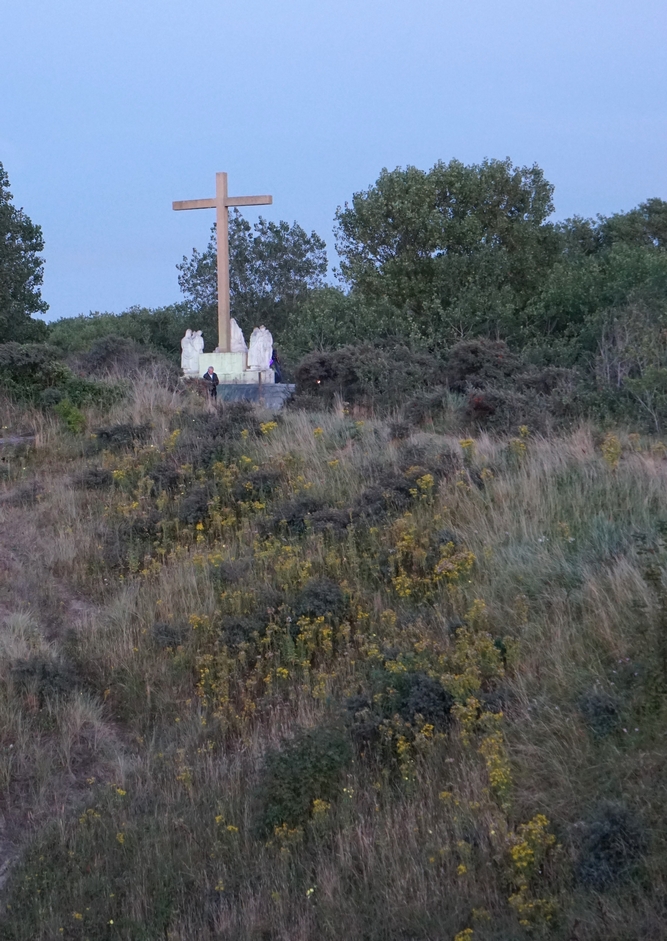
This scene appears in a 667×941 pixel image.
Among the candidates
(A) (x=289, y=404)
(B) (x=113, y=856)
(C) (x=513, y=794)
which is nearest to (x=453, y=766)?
(C) (x=513, y=794)

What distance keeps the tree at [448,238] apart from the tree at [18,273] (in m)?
8.54

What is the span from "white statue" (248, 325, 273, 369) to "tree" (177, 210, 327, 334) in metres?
16.9

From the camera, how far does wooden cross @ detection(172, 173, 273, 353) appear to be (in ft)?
50.9

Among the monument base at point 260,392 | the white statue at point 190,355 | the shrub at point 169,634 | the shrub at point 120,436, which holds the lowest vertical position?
the shrub at point 169,634

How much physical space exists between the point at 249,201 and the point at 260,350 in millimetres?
2369

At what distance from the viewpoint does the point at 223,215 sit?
619 inches

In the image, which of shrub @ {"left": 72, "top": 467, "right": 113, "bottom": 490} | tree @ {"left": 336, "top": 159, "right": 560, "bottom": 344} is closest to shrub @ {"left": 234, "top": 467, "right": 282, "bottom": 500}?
shrub @ {"left": 72, "top": 467, "right": 113, "bottom": 490}

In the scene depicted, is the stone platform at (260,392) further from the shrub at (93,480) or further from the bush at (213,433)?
the shrub at (93,480)

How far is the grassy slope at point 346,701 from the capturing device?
3926mm

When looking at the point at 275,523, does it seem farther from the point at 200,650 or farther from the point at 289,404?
the point at 289,404

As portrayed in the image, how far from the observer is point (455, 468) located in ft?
28.6

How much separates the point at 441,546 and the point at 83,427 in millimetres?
6133

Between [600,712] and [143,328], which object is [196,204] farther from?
[143,328]

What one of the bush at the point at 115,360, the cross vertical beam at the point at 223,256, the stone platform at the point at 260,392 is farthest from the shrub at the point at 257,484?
the bush at the point at 115,360
